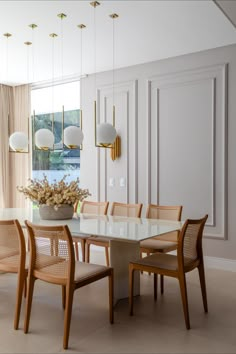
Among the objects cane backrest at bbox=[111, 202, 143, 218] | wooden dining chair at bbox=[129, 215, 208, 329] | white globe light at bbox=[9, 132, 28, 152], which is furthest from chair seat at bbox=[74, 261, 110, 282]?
white globe light at bbox=[9, 132, 28, 152]

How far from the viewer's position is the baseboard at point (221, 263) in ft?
15.0

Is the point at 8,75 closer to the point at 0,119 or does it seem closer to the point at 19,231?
the point at 0,119

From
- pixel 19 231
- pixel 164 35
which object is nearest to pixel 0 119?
pixel 164 35

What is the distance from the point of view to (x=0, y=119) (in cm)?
643

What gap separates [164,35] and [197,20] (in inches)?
20.3

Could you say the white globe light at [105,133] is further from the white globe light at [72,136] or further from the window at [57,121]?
the window at [57,121]

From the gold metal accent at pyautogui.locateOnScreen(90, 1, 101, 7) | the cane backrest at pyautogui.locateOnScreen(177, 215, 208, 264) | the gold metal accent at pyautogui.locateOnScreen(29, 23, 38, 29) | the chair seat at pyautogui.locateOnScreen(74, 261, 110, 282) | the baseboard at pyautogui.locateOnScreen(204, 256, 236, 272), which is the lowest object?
the baseboard at pyautogui.locateOnScreen(204, 256, 236, 272)

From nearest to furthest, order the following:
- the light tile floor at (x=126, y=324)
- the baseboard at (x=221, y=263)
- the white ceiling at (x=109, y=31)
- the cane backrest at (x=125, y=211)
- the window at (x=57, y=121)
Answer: the light tile floor at (x=126, y=324) < the white ceiling at (x=109, y=31) < the cane backrest at (x=125, y=211) < the baseboard at (x=221, y=263) < the window at (x=57, y=121)

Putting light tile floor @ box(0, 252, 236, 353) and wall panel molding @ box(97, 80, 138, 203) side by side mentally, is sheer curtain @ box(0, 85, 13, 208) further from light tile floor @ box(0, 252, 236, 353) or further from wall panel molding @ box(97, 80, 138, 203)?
light tile floor @ box(0, 252, 236, 353)

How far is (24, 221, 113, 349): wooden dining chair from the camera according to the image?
2.66 meters

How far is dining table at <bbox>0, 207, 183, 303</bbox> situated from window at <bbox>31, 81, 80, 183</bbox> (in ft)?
8.00

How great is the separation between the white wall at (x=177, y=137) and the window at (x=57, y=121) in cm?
41

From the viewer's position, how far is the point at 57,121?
6.53 metres

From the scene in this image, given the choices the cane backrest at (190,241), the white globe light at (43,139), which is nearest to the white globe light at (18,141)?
the white globe light at (43,139)
